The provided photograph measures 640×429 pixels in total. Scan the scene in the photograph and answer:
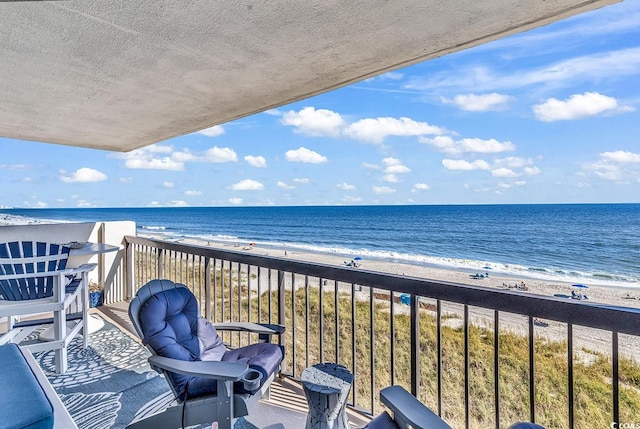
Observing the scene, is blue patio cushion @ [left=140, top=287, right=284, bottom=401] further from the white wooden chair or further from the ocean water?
the ocean water

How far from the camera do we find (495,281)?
14.6 m

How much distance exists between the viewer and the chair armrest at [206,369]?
1.60 meters

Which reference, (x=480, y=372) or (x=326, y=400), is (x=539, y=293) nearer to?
(x=480, y=372)

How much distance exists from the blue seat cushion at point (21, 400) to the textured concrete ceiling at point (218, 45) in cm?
170

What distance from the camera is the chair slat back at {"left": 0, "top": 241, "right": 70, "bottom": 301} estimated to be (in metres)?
2.97

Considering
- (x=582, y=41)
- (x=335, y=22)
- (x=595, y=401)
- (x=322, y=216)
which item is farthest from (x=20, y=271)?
(x=322, y=216)

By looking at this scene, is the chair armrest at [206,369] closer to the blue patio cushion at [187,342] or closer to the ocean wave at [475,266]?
the blue patio cushion at [187,342]

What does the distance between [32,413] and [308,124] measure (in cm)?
2915

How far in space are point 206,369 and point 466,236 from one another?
89.5 ft

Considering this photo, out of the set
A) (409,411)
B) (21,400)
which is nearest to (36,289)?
(21,400)

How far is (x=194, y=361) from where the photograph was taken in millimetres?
2004

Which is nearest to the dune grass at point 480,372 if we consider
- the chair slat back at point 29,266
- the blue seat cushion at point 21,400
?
the chair slat back at point 29,266

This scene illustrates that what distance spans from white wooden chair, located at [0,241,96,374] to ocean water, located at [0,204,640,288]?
17667mm

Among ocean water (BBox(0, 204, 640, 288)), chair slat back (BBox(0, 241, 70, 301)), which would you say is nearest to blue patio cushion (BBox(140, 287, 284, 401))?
chair slat back (BBox(0, 241, 70, 301))
